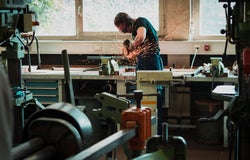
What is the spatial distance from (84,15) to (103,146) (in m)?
3.83

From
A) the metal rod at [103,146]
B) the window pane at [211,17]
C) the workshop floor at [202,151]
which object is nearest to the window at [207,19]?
the window pane at [211,17]

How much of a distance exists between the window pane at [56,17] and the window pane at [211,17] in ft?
4.73

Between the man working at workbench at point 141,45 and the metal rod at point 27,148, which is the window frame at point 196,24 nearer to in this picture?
the man working at workbench at point 141,45

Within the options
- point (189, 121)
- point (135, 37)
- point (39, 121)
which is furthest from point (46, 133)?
point (189, 121)

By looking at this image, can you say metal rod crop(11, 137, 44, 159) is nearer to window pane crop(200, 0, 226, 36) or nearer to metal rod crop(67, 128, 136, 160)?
metal rod crop(67, 128, 136, 160)

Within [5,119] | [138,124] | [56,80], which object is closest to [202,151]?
[56,80]

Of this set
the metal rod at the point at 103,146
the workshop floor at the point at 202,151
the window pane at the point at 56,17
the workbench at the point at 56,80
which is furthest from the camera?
the window pane at the point at 56,17

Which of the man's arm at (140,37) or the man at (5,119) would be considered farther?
the man's arm at (140,37)

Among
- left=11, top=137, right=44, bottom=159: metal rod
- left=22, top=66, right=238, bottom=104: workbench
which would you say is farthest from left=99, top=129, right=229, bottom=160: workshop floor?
left=11, top=137, right=44, bottom=159: metal rod

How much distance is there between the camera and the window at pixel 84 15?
4943 millimetres

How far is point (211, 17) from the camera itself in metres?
4.84

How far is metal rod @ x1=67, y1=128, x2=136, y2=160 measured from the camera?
1255 mm

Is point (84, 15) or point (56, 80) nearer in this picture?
point (56, 80)

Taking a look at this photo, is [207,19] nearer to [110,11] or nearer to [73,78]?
[110,11]
